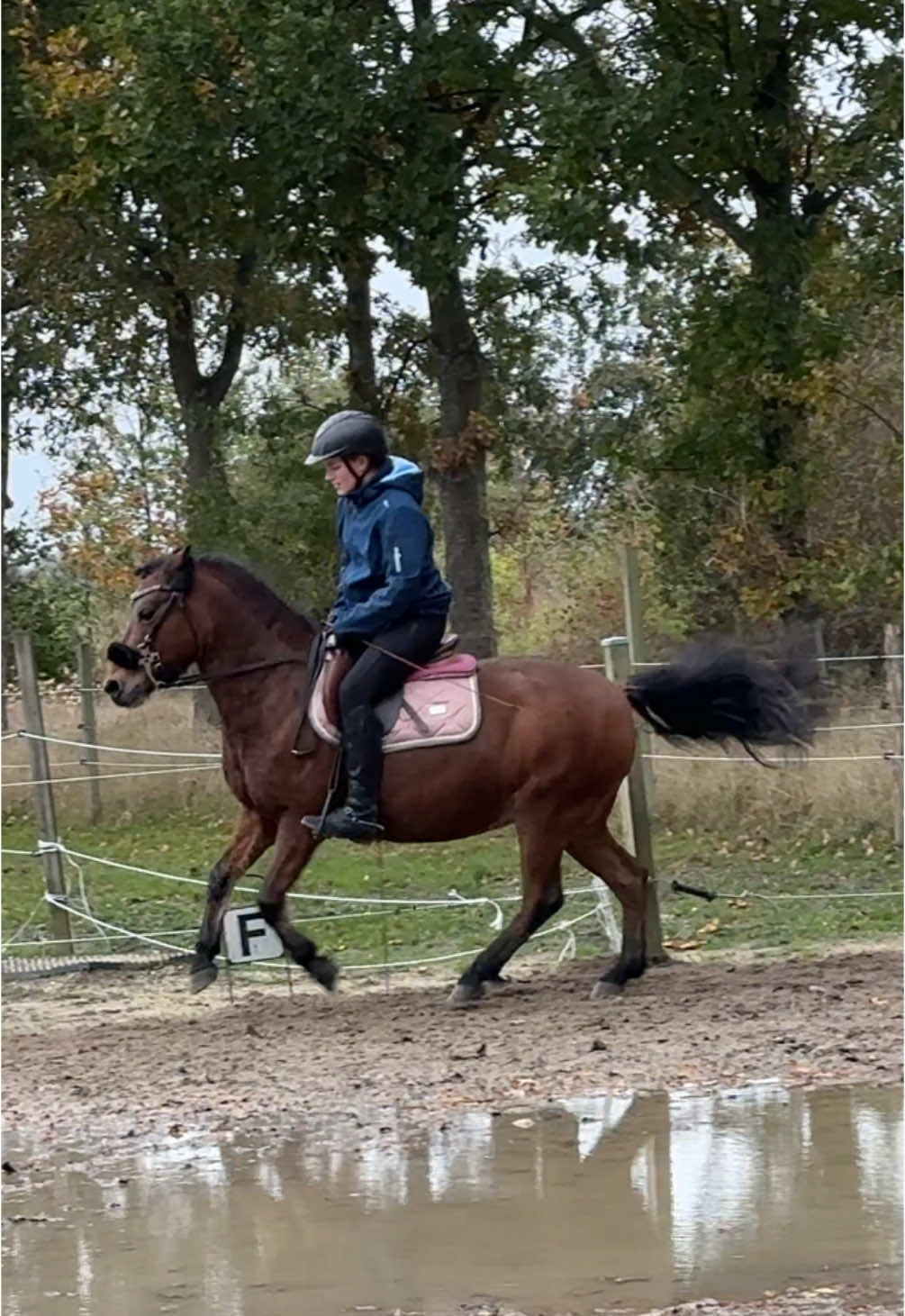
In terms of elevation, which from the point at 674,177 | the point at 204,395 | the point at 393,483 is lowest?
the point at 393,483

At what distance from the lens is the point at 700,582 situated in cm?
2338

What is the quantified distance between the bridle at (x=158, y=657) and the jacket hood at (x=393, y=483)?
2.39 ft

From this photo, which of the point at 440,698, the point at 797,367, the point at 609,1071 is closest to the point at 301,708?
the point at 440,698

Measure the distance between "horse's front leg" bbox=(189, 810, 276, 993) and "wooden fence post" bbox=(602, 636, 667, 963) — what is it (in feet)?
5.34

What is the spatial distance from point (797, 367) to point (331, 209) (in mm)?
4641

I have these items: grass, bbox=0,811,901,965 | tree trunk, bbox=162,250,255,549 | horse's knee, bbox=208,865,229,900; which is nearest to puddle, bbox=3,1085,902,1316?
horse's knee, bbox=208,865,229,900

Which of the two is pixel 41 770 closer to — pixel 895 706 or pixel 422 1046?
pixel 422 1046

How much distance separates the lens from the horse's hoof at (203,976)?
29.3 feet

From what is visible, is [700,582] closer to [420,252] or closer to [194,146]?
[420,252]

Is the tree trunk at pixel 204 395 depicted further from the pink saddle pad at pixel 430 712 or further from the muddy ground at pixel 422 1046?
the pink saddle pad at pixel 430 712

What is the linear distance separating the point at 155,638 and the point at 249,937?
1334 millimetres

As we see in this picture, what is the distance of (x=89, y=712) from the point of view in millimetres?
14852

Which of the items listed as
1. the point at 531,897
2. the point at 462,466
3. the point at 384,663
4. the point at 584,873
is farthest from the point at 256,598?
the point at 462,466

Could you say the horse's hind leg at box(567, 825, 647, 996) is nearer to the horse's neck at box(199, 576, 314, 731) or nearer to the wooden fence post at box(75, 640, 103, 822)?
the horse's neck at box(199, 576, 314, 731)
